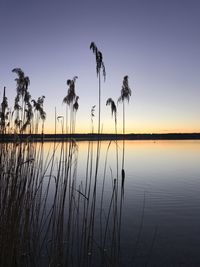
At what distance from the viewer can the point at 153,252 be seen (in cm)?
550

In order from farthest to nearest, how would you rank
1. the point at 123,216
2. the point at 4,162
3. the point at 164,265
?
1. the point at 123,216
2. the point at 164,265
3. the point at 4,162

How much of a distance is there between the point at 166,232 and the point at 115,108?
159 inches

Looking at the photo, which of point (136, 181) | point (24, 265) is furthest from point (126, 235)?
point (136, 181)

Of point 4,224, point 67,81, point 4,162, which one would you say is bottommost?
point 4,224

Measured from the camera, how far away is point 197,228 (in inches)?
271

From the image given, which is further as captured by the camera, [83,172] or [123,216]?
[83,172]

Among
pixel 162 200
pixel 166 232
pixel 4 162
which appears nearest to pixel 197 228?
pixel 166 232

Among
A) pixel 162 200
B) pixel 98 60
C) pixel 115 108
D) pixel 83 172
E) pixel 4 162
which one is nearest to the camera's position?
pixel 98 60

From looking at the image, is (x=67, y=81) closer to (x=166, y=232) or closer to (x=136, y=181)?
(x=166, y=232)

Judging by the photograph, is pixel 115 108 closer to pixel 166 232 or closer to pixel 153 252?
pixel 153 252

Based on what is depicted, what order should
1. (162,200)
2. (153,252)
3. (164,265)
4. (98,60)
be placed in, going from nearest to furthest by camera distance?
1. (98,60)
2. (164,265)
3. (153,252)
4. (162,200)

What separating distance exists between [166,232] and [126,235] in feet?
3.14

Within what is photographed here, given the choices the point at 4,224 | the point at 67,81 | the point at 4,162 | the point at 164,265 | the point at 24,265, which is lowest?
the point at 164,265

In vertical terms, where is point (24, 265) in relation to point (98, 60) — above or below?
below
